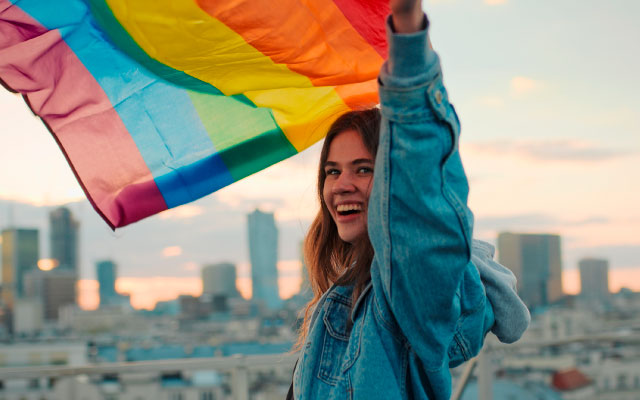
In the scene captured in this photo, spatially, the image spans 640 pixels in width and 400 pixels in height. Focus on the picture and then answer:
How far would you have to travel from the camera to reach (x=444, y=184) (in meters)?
1.17

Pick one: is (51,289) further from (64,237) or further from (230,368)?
(230,368)

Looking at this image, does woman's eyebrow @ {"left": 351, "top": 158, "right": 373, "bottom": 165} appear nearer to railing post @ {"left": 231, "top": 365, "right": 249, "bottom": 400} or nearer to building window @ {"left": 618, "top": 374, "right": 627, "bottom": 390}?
railing post @ {"left": 231, "top": 365, "right": 249, "bottom": 400}

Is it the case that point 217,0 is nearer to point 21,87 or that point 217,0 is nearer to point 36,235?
point 21,87

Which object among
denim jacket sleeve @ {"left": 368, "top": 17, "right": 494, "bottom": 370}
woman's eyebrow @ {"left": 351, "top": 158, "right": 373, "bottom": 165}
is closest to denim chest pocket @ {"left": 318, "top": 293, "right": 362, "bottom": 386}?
denim jacket sleeve @ {"left": 368, "top": 17, "right": 494, "bottom": 370}

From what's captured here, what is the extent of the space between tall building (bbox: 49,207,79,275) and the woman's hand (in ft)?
363

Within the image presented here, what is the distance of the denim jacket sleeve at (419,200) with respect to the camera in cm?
113

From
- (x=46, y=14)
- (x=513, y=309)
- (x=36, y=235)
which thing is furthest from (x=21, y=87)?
(x=36, y=235)

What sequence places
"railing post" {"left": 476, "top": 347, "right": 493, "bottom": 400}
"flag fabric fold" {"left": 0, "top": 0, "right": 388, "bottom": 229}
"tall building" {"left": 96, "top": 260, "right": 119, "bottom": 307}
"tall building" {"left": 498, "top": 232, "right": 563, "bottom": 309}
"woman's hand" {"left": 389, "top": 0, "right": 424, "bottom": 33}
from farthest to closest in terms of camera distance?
"tall building" {"left": 96, "top": 260, "right": 119, "bottom": 307} < "tall building" {"left": 498, "top": 232, "right": 563, "bottom": 309} < "railing post" {"left": 476, "top": 347, "right": 493, "bottom": 400} < "flag fabric fold" {"left": 0, "top": 0, "right": 388, "bottom": 229} < "woman's hand" {"left": 389, "top": 0, "right": 424, "bottom": 33}

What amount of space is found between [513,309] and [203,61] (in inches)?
43.2

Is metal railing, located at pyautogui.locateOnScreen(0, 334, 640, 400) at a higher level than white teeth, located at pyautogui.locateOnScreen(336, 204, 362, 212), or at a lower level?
lower

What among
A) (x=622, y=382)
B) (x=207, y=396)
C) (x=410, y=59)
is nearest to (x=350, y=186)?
(x=410, y=59)

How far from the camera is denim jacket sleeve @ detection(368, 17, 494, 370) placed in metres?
1.13

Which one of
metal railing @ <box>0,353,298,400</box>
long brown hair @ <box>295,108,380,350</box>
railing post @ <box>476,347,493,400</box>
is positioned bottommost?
railing post @ <box>476,347,493,400</box>

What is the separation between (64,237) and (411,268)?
116 meters
